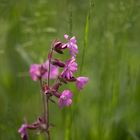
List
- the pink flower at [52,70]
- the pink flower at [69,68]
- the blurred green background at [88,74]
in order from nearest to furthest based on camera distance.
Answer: the pink flower at [69,68] < the pink flower at [52,70] < the blurred green background at [88,74]

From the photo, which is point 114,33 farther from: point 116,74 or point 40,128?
point 40,128

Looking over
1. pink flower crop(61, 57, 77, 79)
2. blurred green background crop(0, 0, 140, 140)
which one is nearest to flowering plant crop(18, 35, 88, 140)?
pink flower crop(61, 57, 77, 79)

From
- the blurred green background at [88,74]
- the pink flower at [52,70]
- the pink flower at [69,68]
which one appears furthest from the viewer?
the blurred green background at [88,74]

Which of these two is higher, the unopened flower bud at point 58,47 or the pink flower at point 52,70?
the unopened flower bud at point 58,47

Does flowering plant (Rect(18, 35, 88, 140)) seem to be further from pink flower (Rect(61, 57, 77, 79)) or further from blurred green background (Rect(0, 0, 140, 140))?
blurred green background (Rect(0, 0, 140, 140))

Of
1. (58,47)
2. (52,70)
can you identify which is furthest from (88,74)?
(58,47)

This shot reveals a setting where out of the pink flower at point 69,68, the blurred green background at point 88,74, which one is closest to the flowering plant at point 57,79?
the pink flower at point 69,68

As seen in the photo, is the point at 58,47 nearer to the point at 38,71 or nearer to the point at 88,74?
the point at 38,71

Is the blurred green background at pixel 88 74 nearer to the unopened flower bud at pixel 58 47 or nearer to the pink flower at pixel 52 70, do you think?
the pink flower at pixel 52 70
